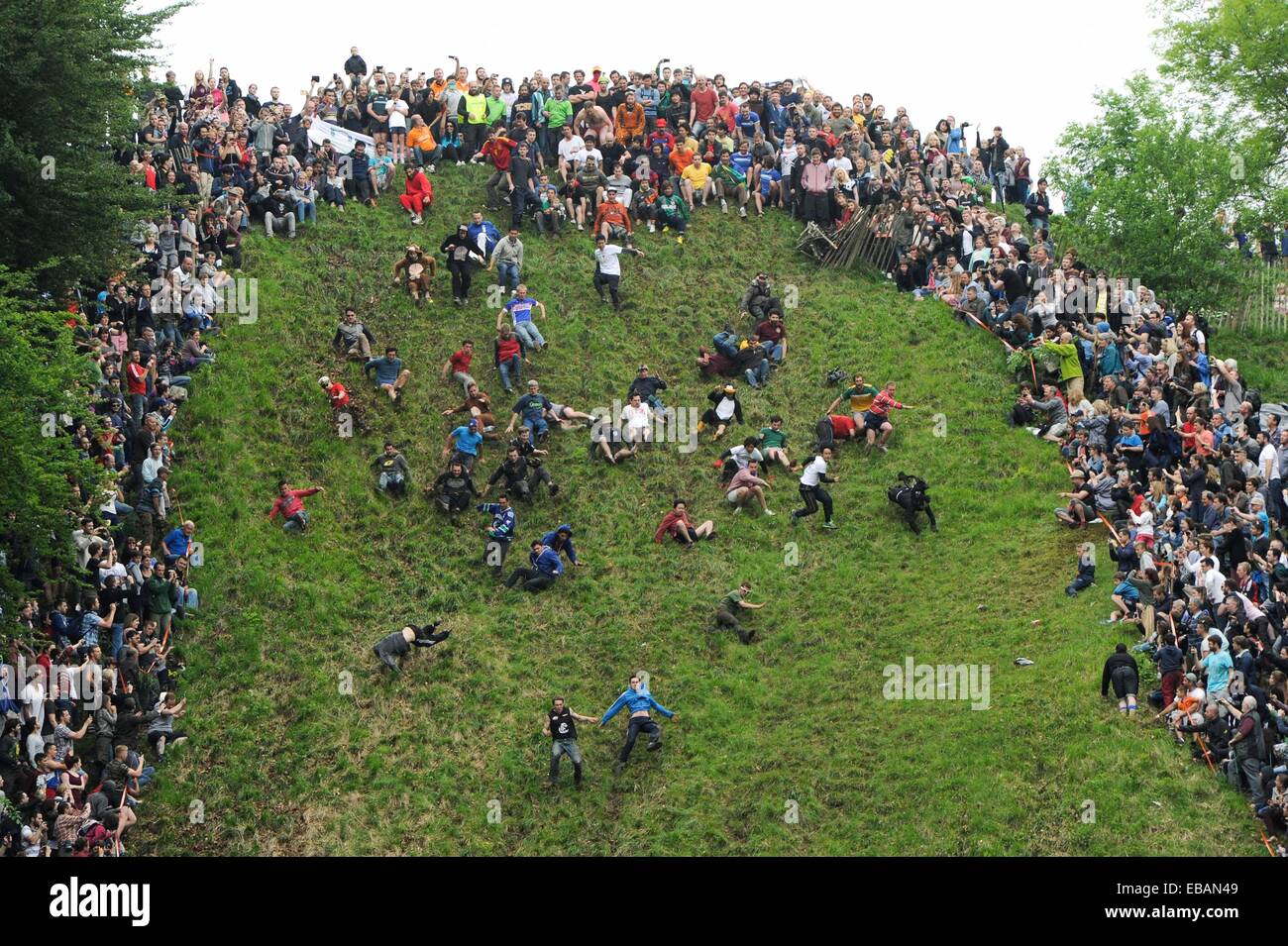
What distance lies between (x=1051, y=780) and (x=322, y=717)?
37.6 ft

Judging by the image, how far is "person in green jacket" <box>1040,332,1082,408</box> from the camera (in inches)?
1351

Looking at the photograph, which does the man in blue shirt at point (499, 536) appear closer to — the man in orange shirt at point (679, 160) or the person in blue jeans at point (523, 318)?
the person in blue jeans at point (523, 318)

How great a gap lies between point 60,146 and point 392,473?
8.74 metres

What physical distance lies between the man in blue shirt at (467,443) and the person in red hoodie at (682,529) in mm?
3947

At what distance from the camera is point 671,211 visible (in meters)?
41.6

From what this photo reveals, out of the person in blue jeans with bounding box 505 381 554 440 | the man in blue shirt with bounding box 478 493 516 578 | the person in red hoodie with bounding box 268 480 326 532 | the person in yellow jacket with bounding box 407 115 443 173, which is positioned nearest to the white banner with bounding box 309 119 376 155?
the person in yellow jacket with bounding box 407 115 443 173

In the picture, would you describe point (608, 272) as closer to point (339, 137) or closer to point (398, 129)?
point (398, 129)

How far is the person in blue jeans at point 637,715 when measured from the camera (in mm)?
26750

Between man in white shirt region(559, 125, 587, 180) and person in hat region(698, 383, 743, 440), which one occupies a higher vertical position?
man in white shirt region(559, 125, 587, 180)

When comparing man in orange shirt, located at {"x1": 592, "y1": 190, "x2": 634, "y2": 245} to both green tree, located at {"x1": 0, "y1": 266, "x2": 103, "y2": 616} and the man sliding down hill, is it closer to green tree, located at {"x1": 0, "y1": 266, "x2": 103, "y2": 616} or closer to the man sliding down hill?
the man sliding down hill

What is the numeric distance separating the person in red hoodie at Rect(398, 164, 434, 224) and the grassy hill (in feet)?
5.49
